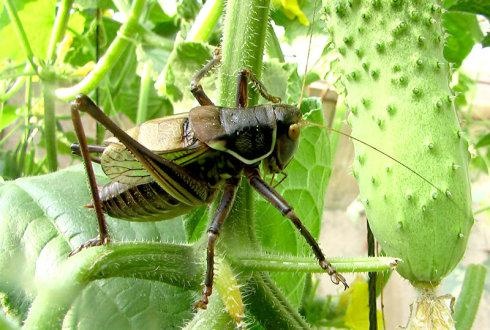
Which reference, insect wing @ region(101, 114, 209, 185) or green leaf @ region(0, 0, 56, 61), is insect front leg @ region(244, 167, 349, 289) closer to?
insect wing @ region(101, 114, 209, 185)

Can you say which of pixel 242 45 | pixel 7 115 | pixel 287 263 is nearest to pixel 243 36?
pixel 242 45

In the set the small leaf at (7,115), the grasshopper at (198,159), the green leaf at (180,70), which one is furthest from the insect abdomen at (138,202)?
the small leaf at (7,115)

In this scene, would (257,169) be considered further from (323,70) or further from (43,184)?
(323,70)

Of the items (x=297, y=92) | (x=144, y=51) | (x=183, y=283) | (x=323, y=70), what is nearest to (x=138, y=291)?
(x=183, y=283)

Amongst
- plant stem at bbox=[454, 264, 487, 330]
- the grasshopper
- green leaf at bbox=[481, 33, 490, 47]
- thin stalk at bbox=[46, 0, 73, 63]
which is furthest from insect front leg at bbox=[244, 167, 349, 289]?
thin stalk at bbox=[46, 0, 73, 63]

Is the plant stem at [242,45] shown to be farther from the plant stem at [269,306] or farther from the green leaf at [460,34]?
Answer: the green leaf at [460,34]

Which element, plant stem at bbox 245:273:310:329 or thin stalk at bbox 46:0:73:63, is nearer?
plant stem at bbox 245:273:310:329
